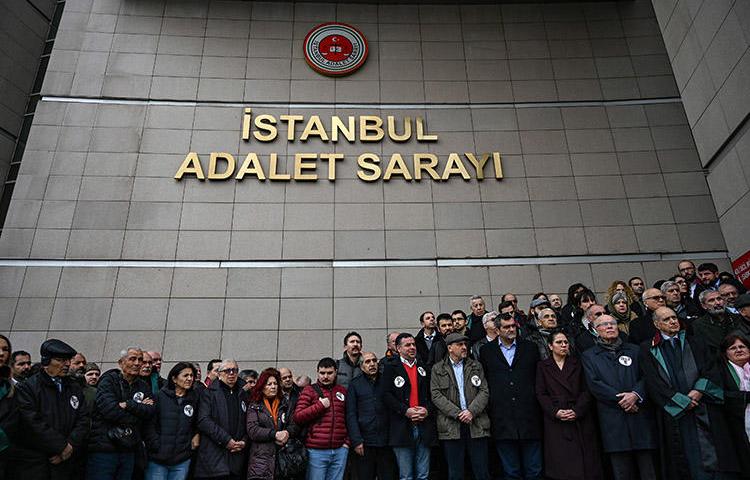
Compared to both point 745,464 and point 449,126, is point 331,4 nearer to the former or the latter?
point 449,126

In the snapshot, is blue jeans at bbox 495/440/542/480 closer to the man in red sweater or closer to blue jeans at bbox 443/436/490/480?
blue jeans at bbox 443/436/490/480

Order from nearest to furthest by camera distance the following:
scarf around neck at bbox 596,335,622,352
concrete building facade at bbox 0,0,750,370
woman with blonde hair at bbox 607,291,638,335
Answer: scarf around neck at bbox 596,335,622,352
woman with blonde hair at bbox 607,291,638,335
concrete building facade at bbox 0,0,750,370

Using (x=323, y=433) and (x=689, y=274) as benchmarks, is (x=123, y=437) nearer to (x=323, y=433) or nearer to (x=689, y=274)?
(x=323, y=433)

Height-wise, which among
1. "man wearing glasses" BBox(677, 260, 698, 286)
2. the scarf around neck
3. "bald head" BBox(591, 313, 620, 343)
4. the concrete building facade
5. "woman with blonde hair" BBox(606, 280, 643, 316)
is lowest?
the scarf around neck

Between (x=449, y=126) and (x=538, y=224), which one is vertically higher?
(x=449, y=126)

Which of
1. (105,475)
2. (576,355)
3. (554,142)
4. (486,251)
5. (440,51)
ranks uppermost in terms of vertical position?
(440,51)

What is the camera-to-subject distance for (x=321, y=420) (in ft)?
14.5

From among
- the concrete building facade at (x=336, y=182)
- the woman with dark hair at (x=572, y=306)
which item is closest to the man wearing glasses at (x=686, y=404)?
the woman with dark hair at (x=572, y=306)

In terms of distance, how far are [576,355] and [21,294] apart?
28.4ft

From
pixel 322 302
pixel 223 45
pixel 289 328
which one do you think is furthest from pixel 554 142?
pixel 223 45

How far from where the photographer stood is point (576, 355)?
439cm

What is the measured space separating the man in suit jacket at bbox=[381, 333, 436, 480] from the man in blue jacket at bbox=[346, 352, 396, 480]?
79 millimetres

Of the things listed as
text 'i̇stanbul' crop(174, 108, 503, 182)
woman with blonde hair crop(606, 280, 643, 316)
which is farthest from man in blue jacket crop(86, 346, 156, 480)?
text 'i̇stanbul' crop(174, 108, 503, 182)

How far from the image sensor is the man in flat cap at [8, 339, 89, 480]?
3.64 metres
